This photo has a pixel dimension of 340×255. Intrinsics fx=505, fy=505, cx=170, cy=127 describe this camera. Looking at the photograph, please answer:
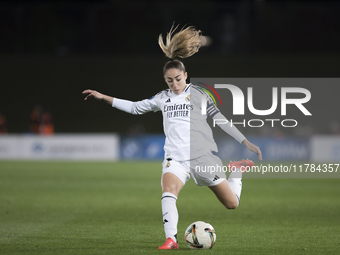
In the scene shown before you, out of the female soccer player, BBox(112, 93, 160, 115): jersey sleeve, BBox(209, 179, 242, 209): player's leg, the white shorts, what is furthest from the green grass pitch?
BBox(112, 93, 160, 115): jersey sleeve

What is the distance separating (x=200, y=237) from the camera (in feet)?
18.3

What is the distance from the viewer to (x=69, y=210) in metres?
9.51

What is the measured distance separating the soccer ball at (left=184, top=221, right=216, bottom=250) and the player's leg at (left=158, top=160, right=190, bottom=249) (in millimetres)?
282

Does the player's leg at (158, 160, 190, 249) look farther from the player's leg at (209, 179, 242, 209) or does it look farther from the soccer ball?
the player's leg at (209, 179, 242, 209)

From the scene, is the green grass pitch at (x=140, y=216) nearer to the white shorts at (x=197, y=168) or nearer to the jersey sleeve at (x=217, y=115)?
the white shorts at (x=197, y=168)

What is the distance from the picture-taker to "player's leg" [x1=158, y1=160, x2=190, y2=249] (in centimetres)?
535

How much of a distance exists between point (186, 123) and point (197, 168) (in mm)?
522

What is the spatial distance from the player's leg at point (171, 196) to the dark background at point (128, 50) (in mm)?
22492

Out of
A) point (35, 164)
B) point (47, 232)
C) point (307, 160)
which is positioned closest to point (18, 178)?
point (35, 164)

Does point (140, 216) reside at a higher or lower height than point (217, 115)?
lower

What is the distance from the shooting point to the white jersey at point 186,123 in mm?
5629

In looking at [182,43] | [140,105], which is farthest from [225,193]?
[182,43]

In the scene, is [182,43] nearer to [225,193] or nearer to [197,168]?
[197,168]

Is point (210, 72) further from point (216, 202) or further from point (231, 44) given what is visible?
point (216, 202)
